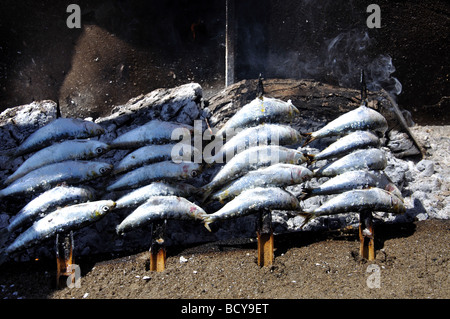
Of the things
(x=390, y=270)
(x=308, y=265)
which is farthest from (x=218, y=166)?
(x=390, y=270)

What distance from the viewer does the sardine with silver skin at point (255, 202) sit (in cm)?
439

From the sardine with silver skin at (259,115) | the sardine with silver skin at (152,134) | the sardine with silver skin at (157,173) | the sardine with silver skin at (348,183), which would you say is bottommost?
the sardine with silver skin at (348,183)

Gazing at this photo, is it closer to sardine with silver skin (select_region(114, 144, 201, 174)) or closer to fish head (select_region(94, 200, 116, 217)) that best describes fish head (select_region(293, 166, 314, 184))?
sardine with silver skin (select_region(114, 144, 201, 174))

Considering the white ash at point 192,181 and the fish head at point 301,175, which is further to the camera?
the white ash at point 192,181

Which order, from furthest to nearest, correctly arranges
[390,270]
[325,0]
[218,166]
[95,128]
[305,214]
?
1. [325,0]
2. [218,166]
3. [95,128]
4. [305,214]
5. [390,270]

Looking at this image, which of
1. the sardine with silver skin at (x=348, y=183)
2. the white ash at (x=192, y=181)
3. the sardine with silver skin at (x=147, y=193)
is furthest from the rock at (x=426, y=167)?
the sardine with silver skin at (x=147, y=193)

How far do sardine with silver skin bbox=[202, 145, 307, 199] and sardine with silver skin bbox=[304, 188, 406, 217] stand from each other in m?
0.64

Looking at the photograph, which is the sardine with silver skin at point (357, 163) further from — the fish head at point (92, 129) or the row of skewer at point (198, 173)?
the fish head at point (92, 129)

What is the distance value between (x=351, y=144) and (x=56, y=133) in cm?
346

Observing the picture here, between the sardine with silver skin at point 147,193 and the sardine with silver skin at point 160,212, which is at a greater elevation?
the sardine with silver skin at point 147,193

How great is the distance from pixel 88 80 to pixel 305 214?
4.12 metres

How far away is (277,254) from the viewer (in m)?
4.67

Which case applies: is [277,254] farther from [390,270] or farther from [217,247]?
[390,270]

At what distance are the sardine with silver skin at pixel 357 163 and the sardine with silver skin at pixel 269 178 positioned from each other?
12.5 inches
